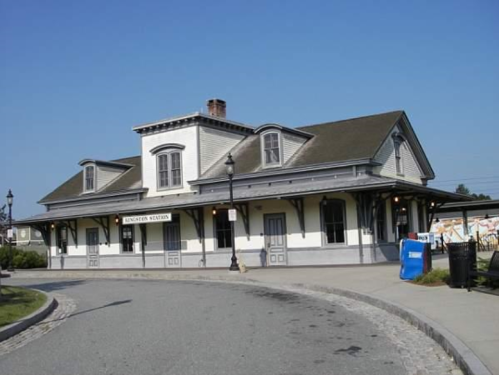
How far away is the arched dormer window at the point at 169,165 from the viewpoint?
3047cm

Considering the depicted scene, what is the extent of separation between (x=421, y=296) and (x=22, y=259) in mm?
30063

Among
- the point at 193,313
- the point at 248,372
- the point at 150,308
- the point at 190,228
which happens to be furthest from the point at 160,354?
the point at 190,228

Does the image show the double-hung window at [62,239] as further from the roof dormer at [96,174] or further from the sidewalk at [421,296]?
the sidewalk at [421,296]

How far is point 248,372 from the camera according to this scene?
695cm

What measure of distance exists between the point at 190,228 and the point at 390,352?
21696 mm

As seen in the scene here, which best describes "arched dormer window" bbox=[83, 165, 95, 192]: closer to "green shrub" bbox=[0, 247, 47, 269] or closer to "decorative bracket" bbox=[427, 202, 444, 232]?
"green shrub" bbox=[0, 247, 47, 269]

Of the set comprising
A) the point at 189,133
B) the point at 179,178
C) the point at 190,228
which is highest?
the point at 189,133

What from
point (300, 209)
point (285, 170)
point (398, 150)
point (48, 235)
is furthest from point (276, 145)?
point (48, 235)

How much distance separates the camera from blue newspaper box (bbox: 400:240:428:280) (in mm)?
15445

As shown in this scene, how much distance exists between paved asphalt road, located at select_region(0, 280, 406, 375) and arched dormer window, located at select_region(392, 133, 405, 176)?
14.9m

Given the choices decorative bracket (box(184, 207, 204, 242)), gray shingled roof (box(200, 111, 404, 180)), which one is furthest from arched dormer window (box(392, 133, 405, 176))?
decorative bracket (box(184, 207, 204, 242))

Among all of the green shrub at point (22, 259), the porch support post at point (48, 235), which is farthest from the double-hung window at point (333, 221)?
the green shrub at point (22, 259)

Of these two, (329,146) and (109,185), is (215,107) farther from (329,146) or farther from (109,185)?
(329,146)

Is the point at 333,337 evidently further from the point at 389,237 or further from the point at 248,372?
the point at 389,237
